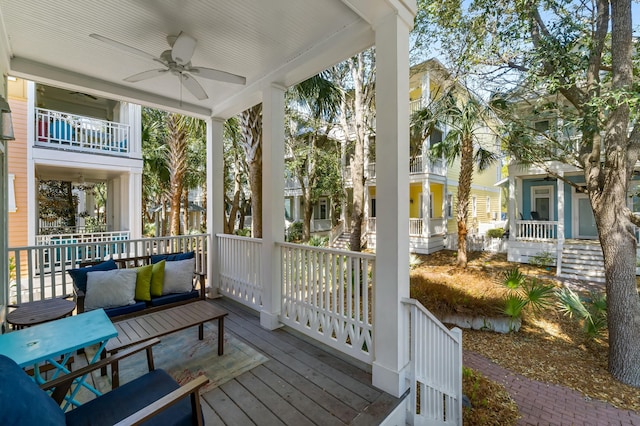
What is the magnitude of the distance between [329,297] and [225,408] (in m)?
1.41

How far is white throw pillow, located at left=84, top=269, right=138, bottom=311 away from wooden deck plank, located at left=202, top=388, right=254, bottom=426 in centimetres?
176

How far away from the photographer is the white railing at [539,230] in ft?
33.4

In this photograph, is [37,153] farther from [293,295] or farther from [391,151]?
[391,151]

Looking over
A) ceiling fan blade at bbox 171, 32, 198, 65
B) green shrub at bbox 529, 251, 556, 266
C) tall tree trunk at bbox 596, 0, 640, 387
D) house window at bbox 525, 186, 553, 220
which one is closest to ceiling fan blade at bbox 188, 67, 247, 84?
ceiling fan blade at bbox 171, 32, 198, 65

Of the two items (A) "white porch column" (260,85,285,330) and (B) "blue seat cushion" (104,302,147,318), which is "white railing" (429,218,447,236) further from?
(B) "blue seat cushion" (104,302,147,318)

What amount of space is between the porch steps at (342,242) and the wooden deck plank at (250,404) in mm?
10749

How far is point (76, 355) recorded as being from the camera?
2986mm

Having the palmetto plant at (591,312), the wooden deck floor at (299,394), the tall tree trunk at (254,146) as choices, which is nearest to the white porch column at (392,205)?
the wooden deck floor at (299,394)

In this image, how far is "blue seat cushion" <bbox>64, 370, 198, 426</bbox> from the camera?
1553mm

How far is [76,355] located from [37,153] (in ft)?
21.2

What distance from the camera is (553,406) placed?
3479 millimetres

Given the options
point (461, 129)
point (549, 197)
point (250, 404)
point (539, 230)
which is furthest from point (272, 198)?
point (549, 197)

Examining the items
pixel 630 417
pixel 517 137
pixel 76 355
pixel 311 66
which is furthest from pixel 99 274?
pixel 517 137

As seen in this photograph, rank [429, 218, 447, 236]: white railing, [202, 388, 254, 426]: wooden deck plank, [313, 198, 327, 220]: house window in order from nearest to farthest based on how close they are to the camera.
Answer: [202, 388, 254, 426]: wooden deck plank
[429, 218, 447, 236]: white railing
[313, 198, 327, 220]: house window
